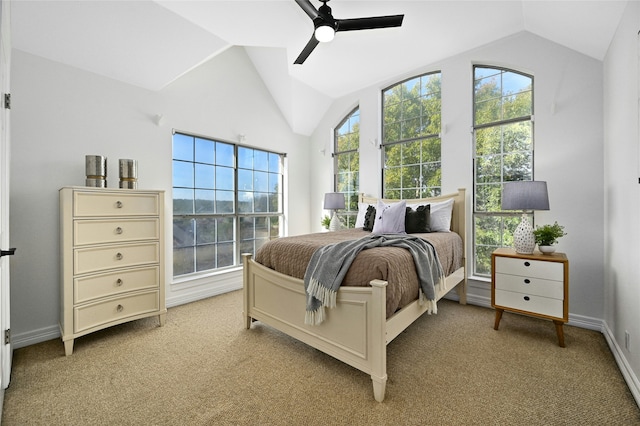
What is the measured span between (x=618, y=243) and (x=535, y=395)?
135 centimetres

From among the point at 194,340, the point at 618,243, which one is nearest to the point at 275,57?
the point at 194,340

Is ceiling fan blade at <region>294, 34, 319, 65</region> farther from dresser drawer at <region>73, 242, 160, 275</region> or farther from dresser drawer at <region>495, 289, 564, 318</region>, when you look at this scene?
dresser drawer at <region>495, 289, 564, 318</region>

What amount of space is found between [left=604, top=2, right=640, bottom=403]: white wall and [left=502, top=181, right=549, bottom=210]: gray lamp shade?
44cm

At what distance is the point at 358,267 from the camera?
1.80m

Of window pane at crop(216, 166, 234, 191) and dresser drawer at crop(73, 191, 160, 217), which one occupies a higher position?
window pane at crop(216, 166, 234, 191)

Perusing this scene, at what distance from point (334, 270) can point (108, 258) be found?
1.96 m

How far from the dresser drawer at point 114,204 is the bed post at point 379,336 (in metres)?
2.16

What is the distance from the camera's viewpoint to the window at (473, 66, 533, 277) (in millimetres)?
3010

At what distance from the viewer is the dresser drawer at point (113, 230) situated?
7.34ft

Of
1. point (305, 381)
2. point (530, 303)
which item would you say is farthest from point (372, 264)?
point (530, 303)

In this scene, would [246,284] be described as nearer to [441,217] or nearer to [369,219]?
[369,219]

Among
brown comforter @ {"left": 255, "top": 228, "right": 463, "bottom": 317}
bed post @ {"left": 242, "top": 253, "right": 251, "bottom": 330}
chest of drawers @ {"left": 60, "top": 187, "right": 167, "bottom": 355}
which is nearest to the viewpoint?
brown comforter @ {"left": 255, "top": 228, "right": 463, "bottom": 317}

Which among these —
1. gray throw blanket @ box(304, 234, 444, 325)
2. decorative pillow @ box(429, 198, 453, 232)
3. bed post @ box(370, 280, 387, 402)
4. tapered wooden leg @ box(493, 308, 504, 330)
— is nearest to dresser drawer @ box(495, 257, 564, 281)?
tapered wooden leg @ box(493, 308, 504, 330)

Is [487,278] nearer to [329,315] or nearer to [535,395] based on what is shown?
[535,395]
